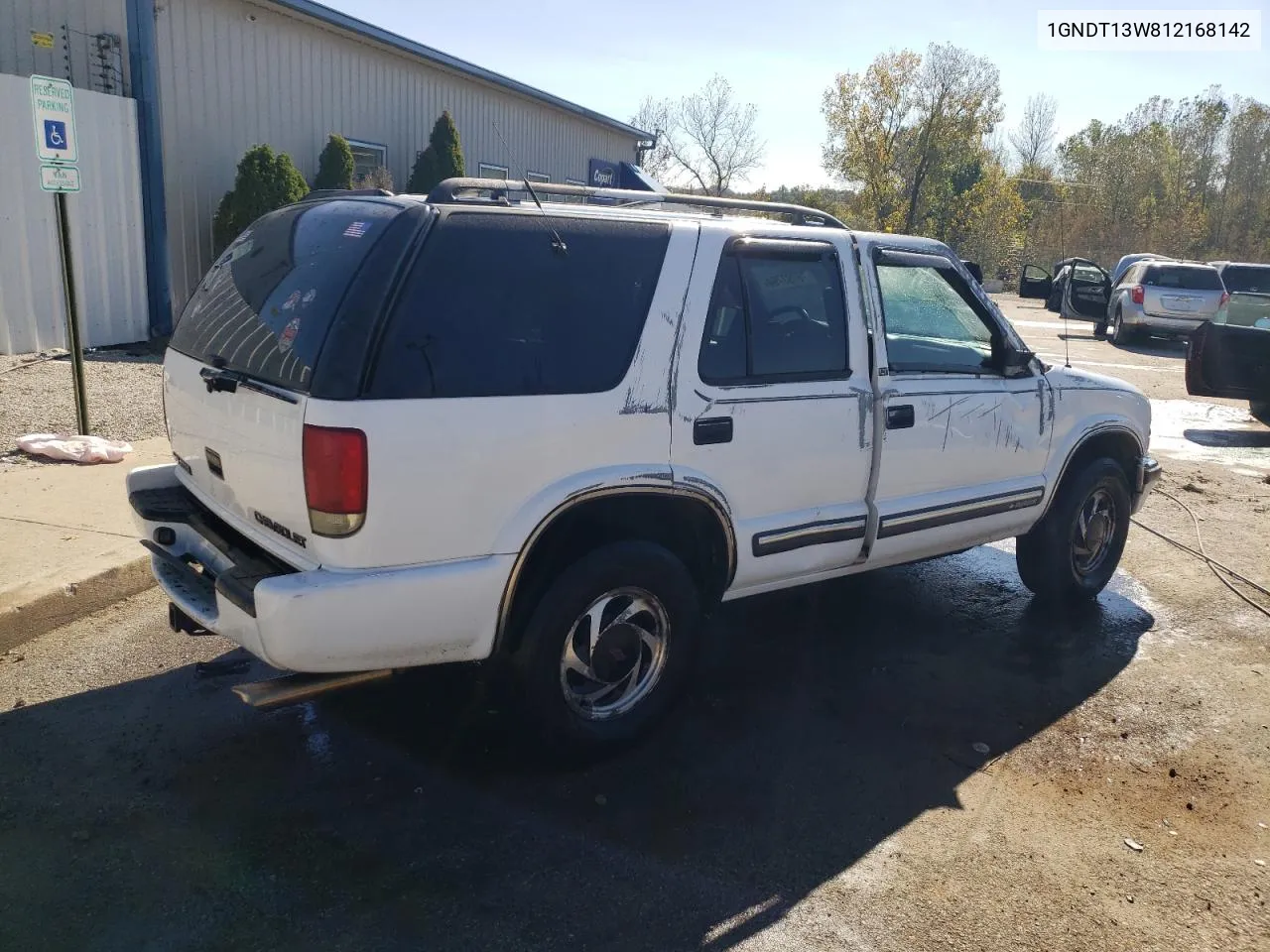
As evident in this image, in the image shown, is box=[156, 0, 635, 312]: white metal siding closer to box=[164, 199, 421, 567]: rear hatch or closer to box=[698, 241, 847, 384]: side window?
box=[698, 241, 847, 384]: side window

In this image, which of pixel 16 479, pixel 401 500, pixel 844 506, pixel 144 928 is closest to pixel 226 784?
pixel 144 928

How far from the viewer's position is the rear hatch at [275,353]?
10.2ft

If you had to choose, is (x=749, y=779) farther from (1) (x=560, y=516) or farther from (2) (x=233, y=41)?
(2) (x=233, y=41)

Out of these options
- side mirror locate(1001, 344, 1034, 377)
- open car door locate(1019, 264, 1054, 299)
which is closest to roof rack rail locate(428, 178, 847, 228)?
side mirror locate(1001, 344, 1034, 377)

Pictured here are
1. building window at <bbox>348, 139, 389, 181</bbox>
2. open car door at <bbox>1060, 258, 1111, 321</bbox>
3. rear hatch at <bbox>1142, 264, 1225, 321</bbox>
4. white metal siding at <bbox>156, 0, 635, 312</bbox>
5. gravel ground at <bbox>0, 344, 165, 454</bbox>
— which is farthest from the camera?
open car door at <bbox>1060, 258, 1111, 321</bbox>

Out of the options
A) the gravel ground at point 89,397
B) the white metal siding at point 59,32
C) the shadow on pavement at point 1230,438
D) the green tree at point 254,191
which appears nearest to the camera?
the gravel ground at point 89,397

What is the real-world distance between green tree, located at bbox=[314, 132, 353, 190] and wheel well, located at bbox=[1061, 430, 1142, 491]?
10955mm

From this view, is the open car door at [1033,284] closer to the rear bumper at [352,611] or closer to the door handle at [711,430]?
the door handle at [711,430]

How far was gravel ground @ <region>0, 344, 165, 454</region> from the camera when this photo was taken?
770 centimetres

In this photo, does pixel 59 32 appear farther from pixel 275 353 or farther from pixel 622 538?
pixel 622 538

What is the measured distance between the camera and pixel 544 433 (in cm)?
332

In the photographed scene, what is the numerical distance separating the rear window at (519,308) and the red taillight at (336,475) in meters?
0.18

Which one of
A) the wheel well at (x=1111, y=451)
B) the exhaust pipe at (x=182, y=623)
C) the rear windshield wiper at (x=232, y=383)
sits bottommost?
the exhaust pipe at (x=182, y=623)

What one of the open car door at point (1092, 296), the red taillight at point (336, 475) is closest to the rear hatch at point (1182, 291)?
the open car door at point (1092, 296)
